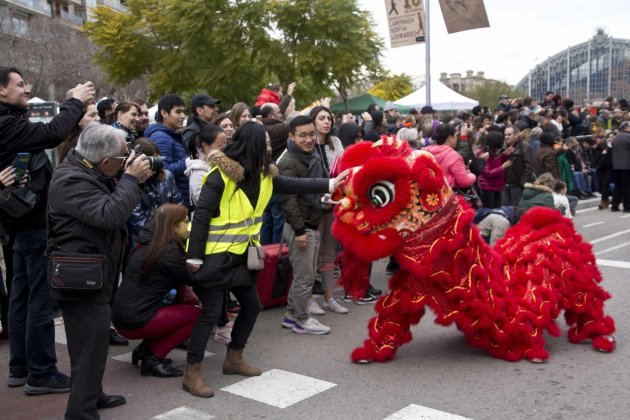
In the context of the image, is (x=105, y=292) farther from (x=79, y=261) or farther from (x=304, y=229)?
(x=304, y=229)

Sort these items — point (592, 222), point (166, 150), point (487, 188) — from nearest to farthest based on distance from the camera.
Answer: point (166, 150)
point (487, 188)
point (592, 222)

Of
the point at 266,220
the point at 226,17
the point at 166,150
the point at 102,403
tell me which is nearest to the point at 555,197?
the point at 266,220

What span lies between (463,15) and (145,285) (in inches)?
388

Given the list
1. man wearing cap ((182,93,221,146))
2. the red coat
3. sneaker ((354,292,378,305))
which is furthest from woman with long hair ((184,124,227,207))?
the red coat

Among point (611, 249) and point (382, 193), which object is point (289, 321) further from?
point (611, 249)

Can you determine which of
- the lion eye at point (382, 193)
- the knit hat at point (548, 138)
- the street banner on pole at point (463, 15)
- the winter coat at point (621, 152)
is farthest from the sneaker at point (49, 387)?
the winter coat at point (621, 152)

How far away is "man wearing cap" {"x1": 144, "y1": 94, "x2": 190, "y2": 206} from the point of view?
6102mm

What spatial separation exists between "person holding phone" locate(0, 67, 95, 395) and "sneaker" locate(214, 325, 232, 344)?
137 cm

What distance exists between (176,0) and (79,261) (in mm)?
19558

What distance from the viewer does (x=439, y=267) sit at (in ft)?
15.2

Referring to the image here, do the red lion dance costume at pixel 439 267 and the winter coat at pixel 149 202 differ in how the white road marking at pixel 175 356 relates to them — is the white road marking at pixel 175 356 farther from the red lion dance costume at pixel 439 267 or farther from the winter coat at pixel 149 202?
the red lion dance costume at pixel 439 267

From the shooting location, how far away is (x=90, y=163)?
12.3 ft

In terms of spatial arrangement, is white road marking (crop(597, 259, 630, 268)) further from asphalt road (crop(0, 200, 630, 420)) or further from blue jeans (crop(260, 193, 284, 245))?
blue jeans (crop(260, 193, 284, 245))

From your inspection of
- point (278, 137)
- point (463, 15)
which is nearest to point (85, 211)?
point (278, 137)
